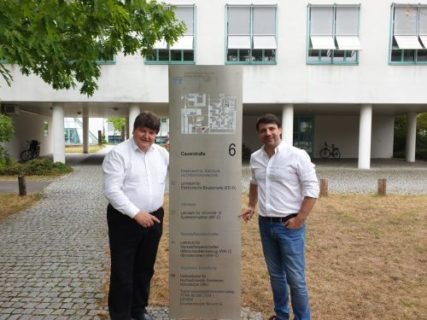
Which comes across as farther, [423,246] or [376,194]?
[376,194]

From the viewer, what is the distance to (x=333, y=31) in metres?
18.0

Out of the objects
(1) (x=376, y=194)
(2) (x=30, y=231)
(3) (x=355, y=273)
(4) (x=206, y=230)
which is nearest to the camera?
(4) (x=206, y=230)

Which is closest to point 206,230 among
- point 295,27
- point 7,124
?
point 7,124

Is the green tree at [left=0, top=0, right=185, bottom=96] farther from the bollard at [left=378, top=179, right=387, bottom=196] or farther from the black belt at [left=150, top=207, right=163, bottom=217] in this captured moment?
→ the bollard at [left=378, top=179, right=387, bottom=196]

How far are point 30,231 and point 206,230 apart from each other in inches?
192

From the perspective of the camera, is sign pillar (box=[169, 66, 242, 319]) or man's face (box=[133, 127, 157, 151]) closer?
man's face (box=[133, 127, 157, 151])

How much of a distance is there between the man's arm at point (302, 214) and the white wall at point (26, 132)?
20.9 meters

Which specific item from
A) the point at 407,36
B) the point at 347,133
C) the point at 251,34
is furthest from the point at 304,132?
the point at 251,34


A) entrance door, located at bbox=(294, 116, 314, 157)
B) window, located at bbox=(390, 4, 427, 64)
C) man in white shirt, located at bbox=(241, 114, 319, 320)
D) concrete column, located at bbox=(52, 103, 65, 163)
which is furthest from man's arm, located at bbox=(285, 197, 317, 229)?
entrance door, located at bbox=(294, 116, 314, 157)

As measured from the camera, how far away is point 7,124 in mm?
10398

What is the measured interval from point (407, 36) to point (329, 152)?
981cm

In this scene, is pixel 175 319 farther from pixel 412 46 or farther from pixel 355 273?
pixel 412 46

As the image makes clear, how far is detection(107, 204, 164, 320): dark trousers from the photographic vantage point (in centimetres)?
351

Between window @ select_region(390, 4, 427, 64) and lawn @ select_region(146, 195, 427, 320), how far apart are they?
10930 millimetres
